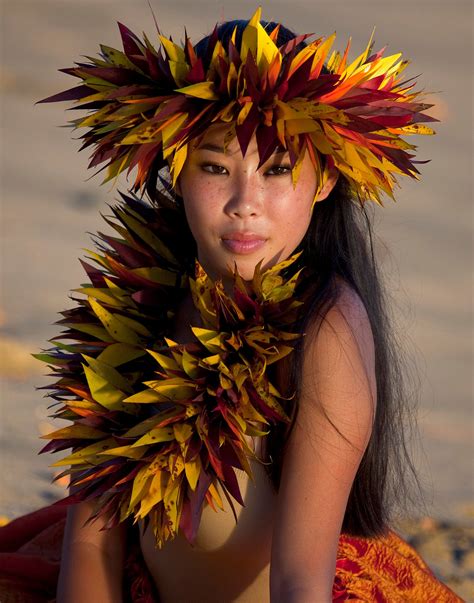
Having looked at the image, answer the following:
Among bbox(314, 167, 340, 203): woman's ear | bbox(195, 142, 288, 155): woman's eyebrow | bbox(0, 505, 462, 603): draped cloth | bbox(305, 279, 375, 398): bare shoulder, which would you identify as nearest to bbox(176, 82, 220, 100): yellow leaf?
bbox(195, 142, 288, 155): woman's eyebrow

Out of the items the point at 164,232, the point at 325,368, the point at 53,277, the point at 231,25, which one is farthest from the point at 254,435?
the point at 53,277

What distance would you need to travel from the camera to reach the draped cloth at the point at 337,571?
2.96 m

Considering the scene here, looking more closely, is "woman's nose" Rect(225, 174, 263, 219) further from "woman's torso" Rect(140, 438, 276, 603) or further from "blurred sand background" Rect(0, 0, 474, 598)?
"blurred sand background" Rect(0, 0, 474, 598)

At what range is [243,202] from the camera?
2.64m

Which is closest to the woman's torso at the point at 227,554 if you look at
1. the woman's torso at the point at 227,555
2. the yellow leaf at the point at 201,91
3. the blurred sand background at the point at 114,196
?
the woman's torso at the point at 227,555

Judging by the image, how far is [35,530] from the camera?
3527 mm

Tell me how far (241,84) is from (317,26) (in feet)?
22.9

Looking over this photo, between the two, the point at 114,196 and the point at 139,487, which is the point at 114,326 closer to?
the point at 139,487

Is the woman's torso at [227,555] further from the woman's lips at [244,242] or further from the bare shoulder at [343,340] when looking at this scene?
the woman's lips at [244,242]

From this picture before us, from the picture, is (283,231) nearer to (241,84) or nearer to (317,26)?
(241,84)

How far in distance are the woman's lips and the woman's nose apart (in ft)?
0.15

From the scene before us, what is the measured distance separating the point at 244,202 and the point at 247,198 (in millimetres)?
12

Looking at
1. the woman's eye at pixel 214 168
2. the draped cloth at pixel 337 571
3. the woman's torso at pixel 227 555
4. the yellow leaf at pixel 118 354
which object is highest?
the woman's eye at pixel 214 168

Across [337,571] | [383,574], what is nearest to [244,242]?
[337,571]
